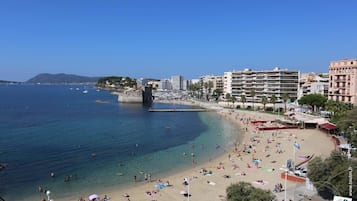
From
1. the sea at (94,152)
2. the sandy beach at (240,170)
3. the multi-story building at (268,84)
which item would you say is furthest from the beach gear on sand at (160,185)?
the multi-story building at (268,84)

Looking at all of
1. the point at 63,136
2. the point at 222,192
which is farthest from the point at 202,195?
the point at 63,136

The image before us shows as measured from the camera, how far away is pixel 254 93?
12600cm

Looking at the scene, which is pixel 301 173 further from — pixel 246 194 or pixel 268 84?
pixel 268 84

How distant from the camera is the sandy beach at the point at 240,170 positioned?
102 ft

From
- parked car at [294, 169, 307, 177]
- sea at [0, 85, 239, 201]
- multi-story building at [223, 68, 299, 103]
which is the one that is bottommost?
sea at [0, 85, 239, 201]

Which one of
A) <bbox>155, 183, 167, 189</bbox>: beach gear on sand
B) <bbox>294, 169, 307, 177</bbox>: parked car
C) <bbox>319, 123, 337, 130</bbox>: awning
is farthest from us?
<bbox>319, 123, 337, 130</bbox>: awning

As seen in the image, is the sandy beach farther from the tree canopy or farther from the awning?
the tree canopy

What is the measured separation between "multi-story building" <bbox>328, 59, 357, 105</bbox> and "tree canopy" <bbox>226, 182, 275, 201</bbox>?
2496 inches

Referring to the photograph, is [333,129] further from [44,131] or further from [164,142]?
[44,131]

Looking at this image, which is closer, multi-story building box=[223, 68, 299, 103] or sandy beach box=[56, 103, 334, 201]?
sandy beach box=[56, 103, 334, 201]

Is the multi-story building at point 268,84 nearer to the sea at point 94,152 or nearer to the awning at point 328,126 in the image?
the sea at point 94,152

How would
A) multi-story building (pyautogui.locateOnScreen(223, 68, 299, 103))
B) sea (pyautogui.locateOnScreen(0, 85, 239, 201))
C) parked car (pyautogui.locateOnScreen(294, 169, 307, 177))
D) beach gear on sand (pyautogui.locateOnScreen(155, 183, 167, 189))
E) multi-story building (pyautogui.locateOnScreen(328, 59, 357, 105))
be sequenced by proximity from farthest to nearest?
multi-story building (pyautogui.locateOnScreen(223, 68, 299, 103)) < multi-story building (pyautogui.locateOnScreen(328, 59, 357, 105)) < sea (pyautogui.locateOnScreen(0, 85, 239, 201)) < beach gear on sand (pyautogui.locateOnScreen(155, 183, 167, 189)) < parked car (pyautogui.locateOnScreen(294, 169, 307, 177))

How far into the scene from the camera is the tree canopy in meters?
18.3

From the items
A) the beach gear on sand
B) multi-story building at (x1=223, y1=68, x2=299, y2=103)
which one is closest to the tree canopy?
the beach gear on sand
